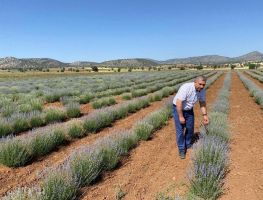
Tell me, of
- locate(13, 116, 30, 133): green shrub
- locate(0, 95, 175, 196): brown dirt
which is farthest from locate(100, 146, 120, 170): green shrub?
locate(13, 116, 30, 133): green shrub

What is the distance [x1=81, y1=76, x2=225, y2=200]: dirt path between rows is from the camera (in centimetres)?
550

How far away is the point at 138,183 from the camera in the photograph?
599 cm

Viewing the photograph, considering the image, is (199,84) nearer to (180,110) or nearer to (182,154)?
(180,110)

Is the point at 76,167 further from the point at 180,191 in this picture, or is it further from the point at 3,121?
the point at 3,121

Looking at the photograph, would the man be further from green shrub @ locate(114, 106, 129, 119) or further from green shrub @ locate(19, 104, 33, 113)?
green shrub @ locate(19, 104, 33, 113)

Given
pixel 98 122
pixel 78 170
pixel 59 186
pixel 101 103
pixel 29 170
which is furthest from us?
pixel 101 103

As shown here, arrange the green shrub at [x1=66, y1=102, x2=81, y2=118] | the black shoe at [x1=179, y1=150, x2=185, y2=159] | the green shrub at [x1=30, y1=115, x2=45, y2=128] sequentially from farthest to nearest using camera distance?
the green shrub at [x1=66, y1=102, x2=81, y2=118], the green shrub at [x1=30, y1=115, x2=45, y2=128], the black shoe at [x1=179, y1=150, x2=185, y2=159]

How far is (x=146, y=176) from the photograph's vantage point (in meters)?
6.38

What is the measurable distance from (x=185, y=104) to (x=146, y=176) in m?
1.96

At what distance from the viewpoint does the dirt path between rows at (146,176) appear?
18.0 ft

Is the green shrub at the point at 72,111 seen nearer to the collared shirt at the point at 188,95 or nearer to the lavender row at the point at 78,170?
the lavender row at the point at 78,170

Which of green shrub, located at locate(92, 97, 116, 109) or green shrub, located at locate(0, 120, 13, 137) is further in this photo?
green shrub, located at locate(92, 97, 116, 109)

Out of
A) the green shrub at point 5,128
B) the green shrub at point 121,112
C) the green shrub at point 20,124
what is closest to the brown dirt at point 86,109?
the green shrub at point 121,112

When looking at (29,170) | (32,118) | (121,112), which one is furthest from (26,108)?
(29,170)
